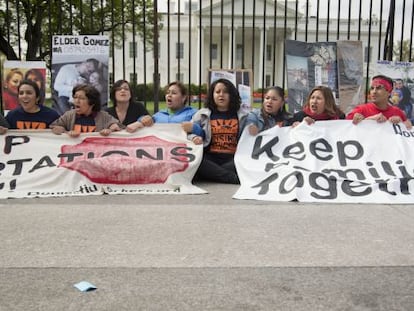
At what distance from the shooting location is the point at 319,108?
17.9ft

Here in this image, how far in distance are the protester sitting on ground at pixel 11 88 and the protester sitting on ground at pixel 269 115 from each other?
3026mm

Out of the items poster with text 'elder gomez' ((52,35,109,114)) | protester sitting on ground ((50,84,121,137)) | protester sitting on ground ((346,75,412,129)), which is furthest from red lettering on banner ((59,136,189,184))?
protester sitting on ground ((346,75,412,129))

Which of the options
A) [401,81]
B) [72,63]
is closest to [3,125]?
[72,63]

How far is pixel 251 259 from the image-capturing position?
2828 millimetres

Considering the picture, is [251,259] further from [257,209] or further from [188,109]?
[188,109]

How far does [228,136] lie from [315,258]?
9.41ft

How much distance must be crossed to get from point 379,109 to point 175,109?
2.46m

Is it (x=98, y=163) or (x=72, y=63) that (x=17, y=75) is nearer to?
(x=72, y=63)

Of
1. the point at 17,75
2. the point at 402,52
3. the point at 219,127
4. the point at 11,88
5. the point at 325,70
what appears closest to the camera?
the point at 219,127

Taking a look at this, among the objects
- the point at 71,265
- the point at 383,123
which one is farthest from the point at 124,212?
the point at 383,123

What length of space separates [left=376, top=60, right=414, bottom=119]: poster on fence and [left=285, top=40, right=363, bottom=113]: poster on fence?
15.8 inches

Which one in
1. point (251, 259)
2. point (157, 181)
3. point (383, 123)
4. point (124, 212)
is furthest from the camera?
point (383, 123)

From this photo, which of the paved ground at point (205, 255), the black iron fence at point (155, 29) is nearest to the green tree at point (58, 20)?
the black iron fence at point (155, 29)

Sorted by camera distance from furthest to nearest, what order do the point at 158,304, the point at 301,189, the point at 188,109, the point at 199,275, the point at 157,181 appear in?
the point at 188,109
the point at 157,181
the point at 301,189
the point at 199,275
the point at 158,304
